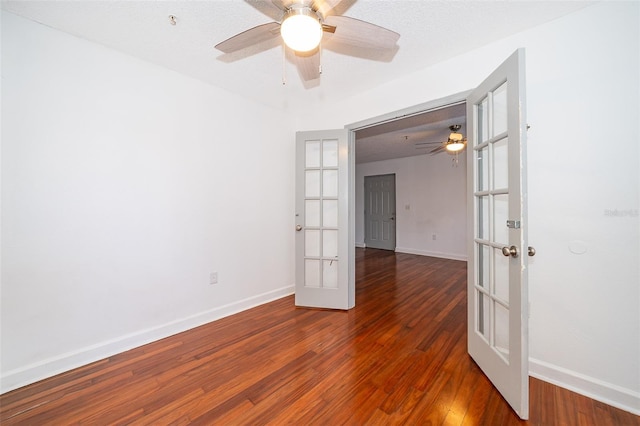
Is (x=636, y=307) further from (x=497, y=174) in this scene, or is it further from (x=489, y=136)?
(x=489, y=136)

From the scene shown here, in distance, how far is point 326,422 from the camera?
128cm

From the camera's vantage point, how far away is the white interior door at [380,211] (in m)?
6.52

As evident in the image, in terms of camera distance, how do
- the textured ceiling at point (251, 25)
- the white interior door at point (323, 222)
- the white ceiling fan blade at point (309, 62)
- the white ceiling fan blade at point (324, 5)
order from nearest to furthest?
the white ceiling fan blade at point (324, 5), the textured ceiling at point (251, 25), the white ceiling fan blade at point (309, 62), the white interior door at point (323, 222)

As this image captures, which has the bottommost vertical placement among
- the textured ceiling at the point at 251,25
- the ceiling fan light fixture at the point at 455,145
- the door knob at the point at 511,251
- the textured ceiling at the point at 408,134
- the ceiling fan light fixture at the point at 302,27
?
the door knob at the point at 511,251

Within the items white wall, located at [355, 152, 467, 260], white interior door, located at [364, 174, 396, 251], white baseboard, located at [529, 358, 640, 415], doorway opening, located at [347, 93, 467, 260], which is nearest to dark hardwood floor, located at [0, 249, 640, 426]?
white baseboard, located at [529, 358, 640, 415]

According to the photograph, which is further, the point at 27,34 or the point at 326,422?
the point at 27,34

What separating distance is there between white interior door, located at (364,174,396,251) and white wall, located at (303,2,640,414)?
4.84 metres

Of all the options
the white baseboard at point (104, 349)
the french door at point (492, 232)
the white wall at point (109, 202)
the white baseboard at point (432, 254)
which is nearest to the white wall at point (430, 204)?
the white baseboard at point (432, 254)

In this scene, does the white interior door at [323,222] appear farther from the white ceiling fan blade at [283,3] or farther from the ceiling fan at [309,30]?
the white ceiling fan blade at [283,3]

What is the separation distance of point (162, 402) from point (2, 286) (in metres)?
1.33

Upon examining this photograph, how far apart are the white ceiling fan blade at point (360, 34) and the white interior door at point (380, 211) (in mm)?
5224

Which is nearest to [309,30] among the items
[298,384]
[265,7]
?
[265,7]

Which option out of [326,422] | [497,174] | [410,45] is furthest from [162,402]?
[410,45]

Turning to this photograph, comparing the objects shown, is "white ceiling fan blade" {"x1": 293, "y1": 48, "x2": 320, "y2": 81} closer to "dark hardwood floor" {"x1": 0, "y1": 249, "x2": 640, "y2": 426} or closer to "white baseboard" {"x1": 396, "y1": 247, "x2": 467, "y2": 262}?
"dark hardwood floor" {"x1": 0, "y1": 249, "x2": 640, "y2": 426}
